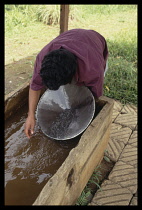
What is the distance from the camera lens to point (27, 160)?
2057 mm

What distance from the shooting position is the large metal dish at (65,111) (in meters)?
2.09

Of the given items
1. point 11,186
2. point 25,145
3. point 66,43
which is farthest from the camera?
point 25,145

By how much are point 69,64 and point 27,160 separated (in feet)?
3.68

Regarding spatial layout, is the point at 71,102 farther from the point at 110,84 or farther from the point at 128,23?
the point at 128,23

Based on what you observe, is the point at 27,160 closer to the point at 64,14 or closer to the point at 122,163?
the point at 122,163

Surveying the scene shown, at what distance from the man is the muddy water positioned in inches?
9.9

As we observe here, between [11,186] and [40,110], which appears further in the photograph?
[40,110]

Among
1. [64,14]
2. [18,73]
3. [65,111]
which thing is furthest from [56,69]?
[18,73]

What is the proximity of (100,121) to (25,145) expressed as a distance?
0.88 meters

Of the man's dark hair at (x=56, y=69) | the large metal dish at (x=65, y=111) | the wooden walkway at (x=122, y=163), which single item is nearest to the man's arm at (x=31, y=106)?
the large metal dish at (x=65, y=111)

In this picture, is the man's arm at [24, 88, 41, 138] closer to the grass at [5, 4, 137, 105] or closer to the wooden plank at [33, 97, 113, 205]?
the wooden plank at [33, 97, 113, 205]

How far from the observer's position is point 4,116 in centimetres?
224

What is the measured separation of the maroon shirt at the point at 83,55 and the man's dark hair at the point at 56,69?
174mm

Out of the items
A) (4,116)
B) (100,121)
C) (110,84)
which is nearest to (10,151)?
(4,116)
